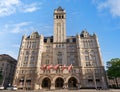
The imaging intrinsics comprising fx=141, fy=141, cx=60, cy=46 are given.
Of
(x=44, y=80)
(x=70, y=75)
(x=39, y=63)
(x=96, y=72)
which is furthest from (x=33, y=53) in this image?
(x=96, y=72)

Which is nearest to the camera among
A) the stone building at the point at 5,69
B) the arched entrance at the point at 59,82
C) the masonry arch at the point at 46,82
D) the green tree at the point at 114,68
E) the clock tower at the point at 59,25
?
the green tree at the point at 114,68

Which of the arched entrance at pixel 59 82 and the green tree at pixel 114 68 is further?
the arched entrance at pixel 59 82

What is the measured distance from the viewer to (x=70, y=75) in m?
77.1

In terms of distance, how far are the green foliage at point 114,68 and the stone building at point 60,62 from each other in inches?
147

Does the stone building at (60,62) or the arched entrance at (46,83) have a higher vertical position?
the stone building at (60,62)

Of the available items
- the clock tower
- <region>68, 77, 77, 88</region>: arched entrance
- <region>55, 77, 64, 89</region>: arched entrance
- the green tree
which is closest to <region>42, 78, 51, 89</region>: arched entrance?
<region>55, 77, 64, 89</region>: arched entrance

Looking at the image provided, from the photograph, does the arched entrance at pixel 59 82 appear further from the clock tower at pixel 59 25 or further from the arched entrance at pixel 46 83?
the clock tower at pixel 59 25

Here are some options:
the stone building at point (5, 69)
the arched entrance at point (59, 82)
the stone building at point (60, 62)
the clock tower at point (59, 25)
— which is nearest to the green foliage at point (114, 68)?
the stone building at point (60, 62)

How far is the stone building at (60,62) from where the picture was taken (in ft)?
251

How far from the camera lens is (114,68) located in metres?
73.4

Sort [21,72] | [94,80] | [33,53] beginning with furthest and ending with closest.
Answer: [33,53], [21,72], [94,80]

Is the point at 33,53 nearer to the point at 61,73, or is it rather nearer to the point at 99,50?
the point at 61,73

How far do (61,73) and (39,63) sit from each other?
14310 mm

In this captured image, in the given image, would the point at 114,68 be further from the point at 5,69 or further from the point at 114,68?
the point at 5,69
